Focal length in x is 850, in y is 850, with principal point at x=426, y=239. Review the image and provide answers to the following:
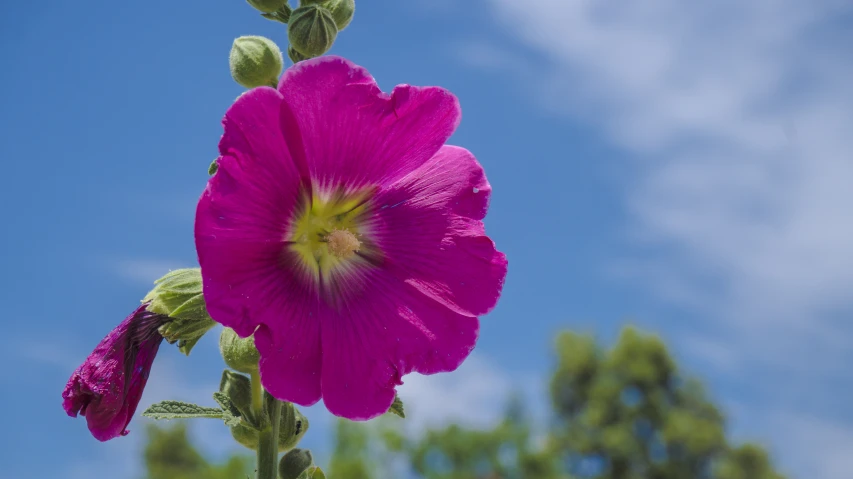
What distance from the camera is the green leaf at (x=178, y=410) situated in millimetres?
1744

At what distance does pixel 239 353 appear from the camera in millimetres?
1754

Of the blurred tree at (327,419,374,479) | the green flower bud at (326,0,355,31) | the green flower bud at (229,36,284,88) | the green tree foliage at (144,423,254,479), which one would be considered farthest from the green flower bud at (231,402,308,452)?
the green tree foliage at (144,423,254,479)

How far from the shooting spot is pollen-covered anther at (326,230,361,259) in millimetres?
1816

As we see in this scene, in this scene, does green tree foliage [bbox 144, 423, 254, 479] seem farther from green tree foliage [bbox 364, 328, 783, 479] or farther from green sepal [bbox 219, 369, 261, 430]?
green sepal [bbox 219, 369, 261, 430]

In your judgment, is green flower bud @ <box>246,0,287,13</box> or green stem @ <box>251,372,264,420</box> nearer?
green stem @ <box>251,372,264,420</box>

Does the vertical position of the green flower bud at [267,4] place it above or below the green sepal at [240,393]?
above

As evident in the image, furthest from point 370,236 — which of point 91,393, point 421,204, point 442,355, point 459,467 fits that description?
point 459,467

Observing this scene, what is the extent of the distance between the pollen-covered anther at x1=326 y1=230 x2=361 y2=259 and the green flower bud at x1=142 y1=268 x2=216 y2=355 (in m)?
0.29

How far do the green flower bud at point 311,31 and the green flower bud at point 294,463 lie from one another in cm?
89

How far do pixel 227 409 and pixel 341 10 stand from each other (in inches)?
37.7

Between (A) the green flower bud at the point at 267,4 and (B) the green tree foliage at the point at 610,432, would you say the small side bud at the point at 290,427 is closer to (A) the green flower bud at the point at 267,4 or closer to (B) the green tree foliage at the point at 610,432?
(A) the green flower bud at the point at 267,4

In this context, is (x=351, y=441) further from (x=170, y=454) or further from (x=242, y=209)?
(x=242, y=209)

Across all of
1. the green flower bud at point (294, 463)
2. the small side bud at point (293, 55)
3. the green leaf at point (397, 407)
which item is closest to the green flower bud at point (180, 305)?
the green flower bud at point (294, 463)

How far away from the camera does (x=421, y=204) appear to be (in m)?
1.87
